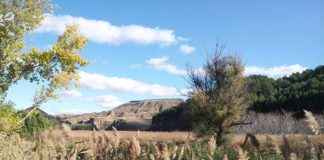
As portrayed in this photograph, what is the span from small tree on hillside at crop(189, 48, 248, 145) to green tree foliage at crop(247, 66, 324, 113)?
36964 millimetres

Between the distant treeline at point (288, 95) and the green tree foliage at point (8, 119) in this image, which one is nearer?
the green tree foliage at point (8, 119)

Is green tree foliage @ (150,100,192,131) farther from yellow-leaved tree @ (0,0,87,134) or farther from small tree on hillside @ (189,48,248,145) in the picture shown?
yellow-leaved tree @ (0,0,87,134)

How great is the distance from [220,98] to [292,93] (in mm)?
53119

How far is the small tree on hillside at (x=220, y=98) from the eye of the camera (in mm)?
34562

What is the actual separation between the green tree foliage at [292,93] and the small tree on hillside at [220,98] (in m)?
37.0

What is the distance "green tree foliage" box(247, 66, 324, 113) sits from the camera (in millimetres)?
79125

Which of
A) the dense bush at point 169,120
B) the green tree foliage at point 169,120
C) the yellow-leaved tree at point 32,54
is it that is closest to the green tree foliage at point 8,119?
the yellow-leaved tree at point 32,54

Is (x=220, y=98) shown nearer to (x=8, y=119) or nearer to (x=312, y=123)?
(x=8, y=119)

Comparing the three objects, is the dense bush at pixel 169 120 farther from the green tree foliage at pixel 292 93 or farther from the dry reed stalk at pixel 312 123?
the dry reed stalk at pixel 312 123

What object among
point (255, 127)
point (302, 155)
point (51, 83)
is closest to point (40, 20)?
point (51, 83)

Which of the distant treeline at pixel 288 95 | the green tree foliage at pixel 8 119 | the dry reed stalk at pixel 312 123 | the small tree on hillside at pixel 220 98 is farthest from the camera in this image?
the distant treeline at pixel 288 95

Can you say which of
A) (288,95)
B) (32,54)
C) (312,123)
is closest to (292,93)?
(288,95)

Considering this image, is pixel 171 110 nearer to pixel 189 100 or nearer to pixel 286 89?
pixel 286 89

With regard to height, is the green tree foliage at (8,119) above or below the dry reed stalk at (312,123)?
above
